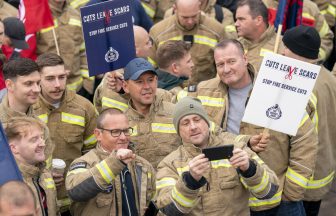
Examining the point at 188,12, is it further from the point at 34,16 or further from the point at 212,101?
the point at 212,101

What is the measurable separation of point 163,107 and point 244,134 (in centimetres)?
85

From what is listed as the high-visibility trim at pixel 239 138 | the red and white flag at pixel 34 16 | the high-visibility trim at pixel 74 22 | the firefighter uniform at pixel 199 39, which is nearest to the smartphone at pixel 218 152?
the high-visibility trim at pixel 239 138

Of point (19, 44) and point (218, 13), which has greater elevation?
point (19, 44)

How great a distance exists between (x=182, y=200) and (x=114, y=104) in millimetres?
2211

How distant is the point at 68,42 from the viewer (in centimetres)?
1223

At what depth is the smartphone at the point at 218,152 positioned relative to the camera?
7.17 meters

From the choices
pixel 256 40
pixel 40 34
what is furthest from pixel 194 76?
pixel 40 34

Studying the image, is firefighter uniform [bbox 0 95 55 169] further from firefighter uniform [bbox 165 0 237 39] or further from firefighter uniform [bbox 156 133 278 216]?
firefighter uniform [bbox 165 0 237 39]

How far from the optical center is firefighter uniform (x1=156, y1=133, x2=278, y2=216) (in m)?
7.47

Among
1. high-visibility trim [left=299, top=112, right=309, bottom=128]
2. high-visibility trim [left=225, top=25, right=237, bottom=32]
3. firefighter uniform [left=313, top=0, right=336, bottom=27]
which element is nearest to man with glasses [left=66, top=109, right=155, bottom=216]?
high-visibility trim [left=299, top=112, right=309, bottom=128]

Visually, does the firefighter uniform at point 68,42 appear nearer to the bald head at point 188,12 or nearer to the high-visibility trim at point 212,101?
the bald head at point 188,12

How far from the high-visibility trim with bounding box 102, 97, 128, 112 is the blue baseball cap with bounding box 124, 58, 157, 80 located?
31 cm

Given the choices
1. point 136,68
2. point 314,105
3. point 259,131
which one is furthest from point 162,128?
point 314,105

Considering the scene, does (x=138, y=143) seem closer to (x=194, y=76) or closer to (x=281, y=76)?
(x=281, y=76)
